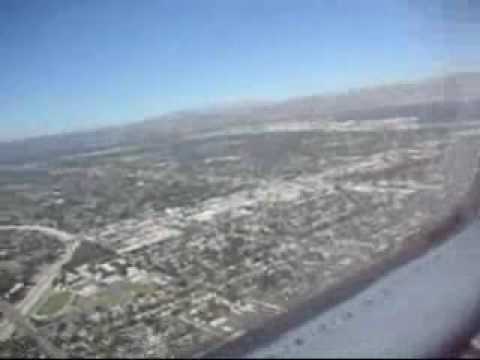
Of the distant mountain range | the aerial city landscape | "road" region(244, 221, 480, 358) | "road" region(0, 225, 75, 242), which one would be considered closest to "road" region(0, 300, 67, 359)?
the aerial city landscape

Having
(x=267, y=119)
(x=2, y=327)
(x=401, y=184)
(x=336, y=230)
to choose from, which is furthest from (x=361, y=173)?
(x=267, y=119)

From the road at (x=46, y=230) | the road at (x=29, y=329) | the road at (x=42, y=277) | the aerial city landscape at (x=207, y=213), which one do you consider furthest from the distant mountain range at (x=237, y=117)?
the road at (x=29, y=329)

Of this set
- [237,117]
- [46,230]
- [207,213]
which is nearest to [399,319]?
[207,213]

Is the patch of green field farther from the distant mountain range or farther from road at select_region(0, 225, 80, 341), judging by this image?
the distant mountain range

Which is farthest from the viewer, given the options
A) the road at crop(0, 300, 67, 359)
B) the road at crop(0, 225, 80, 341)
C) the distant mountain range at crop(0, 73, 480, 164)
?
the distant mountain range at crop(0, 73, 480, 164)

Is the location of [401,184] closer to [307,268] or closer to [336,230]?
[336,230]

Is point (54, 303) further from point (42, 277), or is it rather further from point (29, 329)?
point (42, 277)
